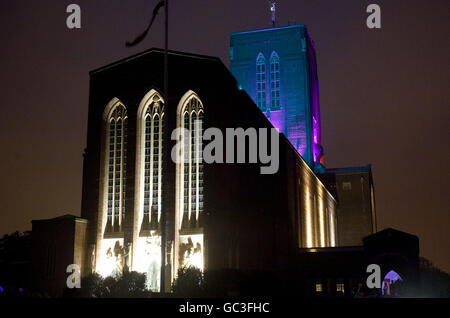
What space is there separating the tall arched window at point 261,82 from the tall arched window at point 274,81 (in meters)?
0.78

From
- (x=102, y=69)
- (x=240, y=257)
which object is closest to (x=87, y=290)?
(x=240, y=257)

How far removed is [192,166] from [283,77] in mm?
28647

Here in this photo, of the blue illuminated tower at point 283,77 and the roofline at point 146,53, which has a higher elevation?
the blue illuminated tower at point 283,77

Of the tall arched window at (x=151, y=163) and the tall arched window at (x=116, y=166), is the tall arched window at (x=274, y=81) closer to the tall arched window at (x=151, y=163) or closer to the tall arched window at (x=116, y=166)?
the tall arched window at (x=151, y=163)

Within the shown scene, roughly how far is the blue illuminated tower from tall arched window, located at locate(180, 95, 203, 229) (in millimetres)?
24330

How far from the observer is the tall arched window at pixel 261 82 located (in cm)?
6178

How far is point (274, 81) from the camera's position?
204 feet

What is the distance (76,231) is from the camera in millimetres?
36531

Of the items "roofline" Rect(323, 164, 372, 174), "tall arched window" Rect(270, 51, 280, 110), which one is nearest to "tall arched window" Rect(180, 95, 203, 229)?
"tall arched window" Rect(270, 51, 280, 110)

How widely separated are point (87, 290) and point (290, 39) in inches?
1555

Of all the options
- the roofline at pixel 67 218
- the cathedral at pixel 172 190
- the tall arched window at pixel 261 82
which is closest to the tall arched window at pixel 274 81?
the tall arched window at pixel 261 82

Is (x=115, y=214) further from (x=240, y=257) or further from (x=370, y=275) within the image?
(x=370, y=275)

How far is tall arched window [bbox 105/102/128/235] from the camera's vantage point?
37.6 m
